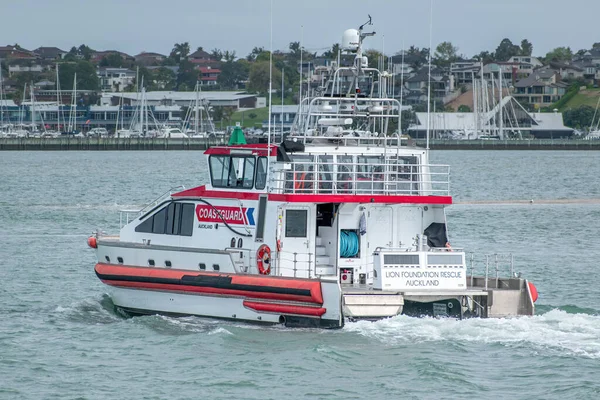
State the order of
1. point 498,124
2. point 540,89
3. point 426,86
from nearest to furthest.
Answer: point 498,124
point 540,89
point 426,86

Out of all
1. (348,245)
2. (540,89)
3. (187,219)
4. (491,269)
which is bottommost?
(491,269)

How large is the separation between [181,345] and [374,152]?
5.48m

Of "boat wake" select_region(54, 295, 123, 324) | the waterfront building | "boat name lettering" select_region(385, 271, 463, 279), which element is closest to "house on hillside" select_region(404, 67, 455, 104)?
the waterfront building

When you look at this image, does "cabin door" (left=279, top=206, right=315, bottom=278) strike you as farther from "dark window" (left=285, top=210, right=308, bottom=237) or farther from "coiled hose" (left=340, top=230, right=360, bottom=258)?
"coiled hose" (left=340, top=230, right=360, bottom=258)

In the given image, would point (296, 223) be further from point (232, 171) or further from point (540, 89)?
point (540, 89)

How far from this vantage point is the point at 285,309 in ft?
71.4

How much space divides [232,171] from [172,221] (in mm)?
1862

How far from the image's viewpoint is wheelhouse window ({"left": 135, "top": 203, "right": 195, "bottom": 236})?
2427 cm

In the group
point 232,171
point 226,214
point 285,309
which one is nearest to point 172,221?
point 226,214

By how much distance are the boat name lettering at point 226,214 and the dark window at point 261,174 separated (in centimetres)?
52

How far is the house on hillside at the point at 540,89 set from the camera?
18338 centimetres

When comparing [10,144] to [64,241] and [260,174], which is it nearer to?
[64,241]

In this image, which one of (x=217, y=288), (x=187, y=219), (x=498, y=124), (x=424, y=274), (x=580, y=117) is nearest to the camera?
(x=424, y=274)

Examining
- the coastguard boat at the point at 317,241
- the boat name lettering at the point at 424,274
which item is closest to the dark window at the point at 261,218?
the coastguard boat at the point at 317,241
